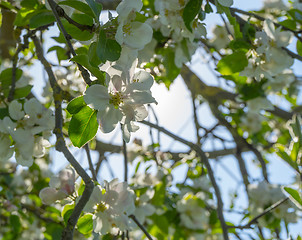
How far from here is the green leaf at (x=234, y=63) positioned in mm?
1452

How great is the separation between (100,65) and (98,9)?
0.13m

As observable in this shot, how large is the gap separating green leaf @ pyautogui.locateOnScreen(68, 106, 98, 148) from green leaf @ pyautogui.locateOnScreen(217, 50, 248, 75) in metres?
0.69

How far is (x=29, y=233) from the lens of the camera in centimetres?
294

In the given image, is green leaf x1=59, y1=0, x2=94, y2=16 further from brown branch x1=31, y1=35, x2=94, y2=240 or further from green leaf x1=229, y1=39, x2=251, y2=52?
green leaf x1=229, y1=39, x2=251, y2=52

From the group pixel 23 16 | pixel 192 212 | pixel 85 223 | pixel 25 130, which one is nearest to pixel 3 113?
pixel 25 130

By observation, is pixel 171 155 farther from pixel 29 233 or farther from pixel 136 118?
pixel 136 118

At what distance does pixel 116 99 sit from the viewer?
864 millimetres

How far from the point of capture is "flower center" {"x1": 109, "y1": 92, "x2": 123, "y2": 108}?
2.80 ft

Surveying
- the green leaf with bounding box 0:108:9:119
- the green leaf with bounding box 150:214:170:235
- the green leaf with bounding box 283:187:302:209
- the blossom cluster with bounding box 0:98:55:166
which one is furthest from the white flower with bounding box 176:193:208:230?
the green leaf with bounding box 0:108:9:119

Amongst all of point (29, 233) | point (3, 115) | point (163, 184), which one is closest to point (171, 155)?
point (163, 184)

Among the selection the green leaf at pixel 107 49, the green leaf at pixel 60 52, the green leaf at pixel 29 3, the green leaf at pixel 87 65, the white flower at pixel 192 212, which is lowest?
the white flower at pixel 192 212

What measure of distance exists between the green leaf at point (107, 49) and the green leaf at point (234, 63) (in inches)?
26.0

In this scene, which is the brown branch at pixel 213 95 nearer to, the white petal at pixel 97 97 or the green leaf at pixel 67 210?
the green leaf at pixel 67 210

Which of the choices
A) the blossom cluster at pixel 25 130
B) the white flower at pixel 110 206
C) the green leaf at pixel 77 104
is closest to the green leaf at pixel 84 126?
the green leaf at pixel 77 104
